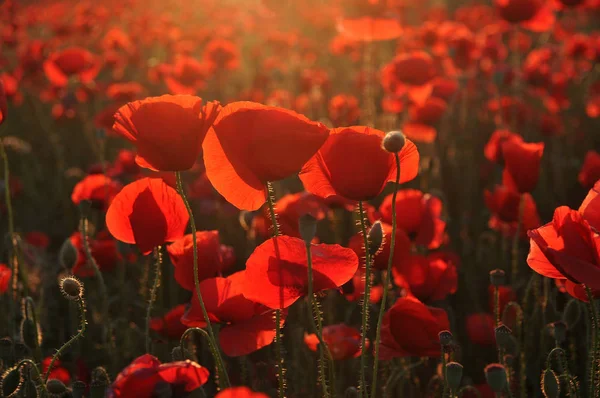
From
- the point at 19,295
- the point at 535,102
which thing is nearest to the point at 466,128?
the point at 535,102

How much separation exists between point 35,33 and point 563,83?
7.03 meters

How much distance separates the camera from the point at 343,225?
3.74m

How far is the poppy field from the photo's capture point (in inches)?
54.0

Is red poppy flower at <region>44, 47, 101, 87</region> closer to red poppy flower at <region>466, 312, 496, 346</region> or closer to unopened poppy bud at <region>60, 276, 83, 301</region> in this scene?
red poppy flower at <region>466, 312, 496, 346</region>

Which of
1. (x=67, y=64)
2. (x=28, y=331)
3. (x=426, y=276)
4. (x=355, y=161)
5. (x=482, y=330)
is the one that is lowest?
(x=482, y=330)

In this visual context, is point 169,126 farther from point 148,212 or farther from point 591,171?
point 591,171

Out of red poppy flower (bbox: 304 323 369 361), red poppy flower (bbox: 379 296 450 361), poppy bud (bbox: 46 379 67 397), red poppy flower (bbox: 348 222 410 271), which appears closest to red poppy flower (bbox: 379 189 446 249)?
red poppy flower (bbox: 348 222 410 271)

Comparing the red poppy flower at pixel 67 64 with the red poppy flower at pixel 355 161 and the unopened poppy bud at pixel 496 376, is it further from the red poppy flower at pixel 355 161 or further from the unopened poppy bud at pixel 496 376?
the unopened poppy bud at pixel 496 376

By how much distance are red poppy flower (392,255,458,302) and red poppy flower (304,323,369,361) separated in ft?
0.61

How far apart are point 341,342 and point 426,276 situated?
0.27m

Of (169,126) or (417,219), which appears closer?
(169,126)

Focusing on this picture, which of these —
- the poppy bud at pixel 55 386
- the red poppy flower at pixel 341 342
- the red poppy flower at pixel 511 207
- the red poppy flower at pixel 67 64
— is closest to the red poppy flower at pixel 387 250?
the red poppy flower at pixel 341 342

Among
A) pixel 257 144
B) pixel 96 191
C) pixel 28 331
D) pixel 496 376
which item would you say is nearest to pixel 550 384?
pixel 496 376

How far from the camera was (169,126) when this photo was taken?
1.38m
